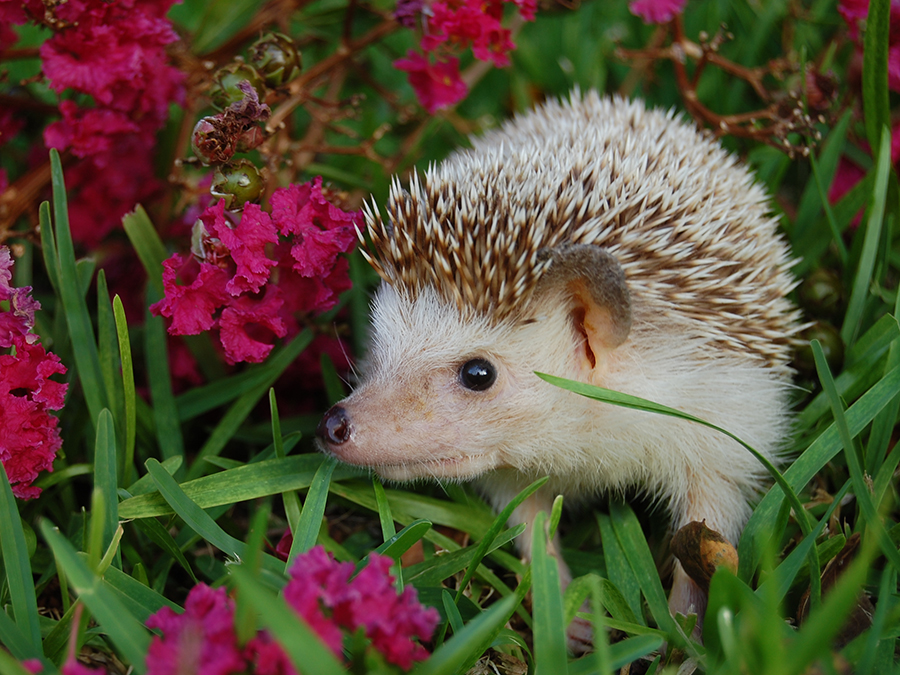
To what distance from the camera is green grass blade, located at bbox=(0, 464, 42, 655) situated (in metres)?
1.53

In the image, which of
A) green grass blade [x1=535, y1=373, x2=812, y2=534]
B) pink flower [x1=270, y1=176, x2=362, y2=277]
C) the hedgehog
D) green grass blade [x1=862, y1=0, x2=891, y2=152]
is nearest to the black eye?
the hedgehog

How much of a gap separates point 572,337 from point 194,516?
102 centimetres

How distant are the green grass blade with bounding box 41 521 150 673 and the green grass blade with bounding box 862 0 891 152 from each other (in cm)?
223

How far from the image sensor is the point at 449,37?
2.23 metres

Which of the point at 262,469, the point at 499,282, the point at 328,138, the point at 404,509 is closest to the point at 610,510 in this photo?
the point at 404,509

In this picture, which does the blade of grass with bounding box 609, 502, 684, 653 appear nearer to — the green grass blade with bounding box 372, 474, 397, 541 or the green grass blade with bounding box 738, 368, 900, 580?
the green grass blade with bounding box 738, 368, 900, 580

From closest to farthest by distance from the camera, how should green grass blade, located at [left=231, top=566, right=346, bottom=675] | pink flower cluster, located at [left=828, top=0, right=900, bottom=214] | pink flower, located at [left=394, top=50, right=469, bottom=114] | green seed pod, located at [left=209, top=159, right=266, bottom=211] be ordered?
1. green grass blade, located at [left=231, top=566, right=346, bottom=675]
2. green seed pod, located at [left=209, top=159, right=266, bottom=211]
3. pink flower cluster, located at [left=828, top=0, right=900, bottom=214]
4. pink flower, located at [left=394, top=50, right=469, bottom=114]

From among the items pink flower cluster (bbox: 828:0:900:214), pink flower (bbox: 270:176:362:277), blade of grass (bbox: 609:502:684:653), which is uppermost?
pink flower cluster (bbox: 828:0:900:214)

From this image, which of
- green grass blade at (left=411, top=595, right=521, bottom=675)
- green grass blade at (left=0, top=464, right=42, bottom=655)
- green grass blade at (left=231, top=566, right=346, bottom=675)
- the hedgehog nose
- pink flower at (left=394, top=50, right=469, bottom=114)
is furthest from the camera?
pink flower at (left=394, top=50, right=469, bottom=114)

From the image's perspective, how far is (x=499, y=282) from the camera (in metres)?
1.81

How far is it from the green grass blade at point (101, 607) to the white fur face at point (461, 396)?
60 centimetres

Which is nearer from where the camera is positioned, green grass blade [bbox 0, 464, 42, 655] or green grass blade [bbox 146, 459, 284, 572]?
green grass blade [bbox 0, 464, 42, 655]

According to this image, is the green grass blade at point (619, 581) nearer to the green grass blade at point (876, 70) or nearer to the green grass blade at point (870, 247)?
Result: the green grass blade at point (870, 247)

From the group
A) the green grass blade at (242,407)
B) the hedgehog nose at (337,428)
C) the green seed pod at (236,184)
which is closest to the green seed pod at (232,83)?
the green seed pod at (236,184)
